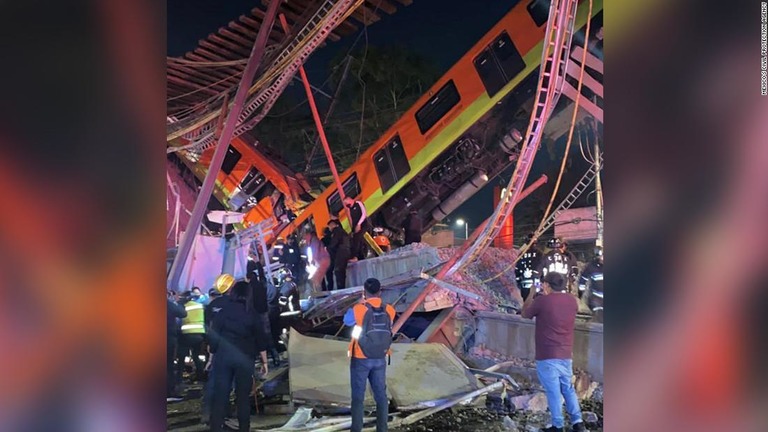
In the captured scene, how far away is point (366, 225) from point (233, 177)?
0.72m

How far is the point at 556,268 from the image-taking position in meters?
2.38

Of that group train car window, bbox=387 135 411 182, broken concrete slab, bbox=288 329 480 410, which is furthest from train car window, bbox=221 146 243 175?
broken concrete slab, bbox=288 329 480 410

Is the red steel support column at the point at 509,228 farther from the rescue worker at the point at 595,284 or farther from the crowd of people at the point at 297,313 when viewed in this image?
the rescue worker at the point at 595,284

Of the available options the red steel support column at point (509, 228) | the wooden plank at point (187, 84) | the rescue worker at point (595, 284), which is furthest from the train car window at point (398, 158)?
the rescue worker at point (595, 284)

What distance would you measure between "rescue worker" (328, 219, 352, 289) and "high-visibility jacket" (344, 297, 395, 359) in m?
0.14

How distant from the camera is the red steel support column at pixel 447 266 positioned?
2393 millimetres

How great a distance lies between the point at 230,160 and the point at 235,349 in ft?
3.09

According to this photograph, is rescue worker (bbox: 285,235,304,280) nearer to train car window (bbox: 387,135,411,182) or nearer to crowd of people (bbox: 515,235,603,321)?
train car window (bbox: 387,135,411,182)

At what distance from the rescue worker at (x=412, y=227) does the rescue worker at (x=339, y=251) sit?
0.31 meters

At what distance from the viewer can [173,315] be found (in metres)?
2.28
